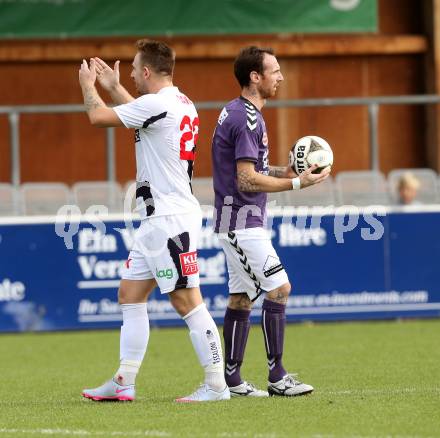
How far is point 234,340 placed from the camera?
333 inches

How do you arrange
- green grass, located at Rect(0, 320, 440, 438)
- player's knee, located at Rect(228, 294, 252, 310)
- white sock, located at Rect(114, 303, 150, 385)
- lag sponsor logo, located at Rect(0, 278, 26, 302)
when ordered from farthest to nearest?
lag sponsor logo, located at Rect(0, 278, 26, 302)
player's knee, located at Rect(228, 294, 252, 310)
white sock, located at Rect(114, 303, 150, 385)
green grass, located at Rect(0, 320, 440, 438)

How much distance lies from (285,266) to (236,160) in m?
6.36

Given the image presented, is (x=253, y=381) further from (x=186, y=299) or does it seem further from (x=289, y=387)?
(x=186, y=299)

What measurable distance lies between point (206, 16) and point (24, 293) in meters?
5.28

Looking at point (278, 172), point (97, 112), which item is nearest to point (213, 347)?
point (278, 172)

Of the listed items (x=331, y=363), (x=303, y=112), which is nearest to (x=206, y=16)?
(x=303, y=112)

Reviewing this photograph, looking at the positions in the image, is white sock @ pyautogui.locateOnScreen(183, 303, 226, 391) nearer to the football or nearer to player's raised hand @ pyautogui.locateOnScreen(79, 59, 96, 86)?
the football

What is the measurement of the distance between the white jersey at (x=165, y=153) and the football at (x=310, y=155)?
765 millimetres

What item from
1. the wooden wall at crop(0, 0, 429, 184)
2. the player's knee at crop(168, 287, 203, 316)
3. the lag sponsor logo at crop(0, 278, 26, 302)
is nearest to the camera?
the player's knee at crop(168, 287, 203, 316)

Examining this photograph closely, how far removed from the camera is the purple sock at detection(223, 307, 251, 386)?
8.44m

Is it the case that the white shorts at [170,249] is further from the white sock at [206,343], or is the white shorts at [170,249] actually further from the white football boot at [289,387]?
the white football boot at [289,387]

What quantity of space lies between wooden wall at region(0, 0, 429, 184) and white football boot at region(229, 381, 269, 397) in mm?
9208

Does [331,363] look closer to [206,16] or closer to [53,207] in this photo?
[53,207]

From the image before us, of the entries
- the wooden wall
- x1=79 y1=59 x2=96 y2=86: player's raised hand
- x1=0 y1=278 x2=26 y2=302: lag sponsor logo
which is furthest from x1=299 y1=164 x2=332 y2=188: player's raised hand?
the wooden wall
